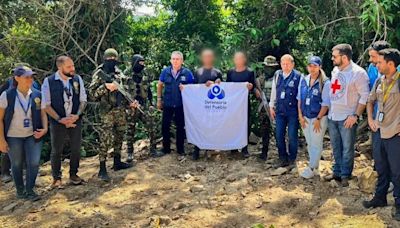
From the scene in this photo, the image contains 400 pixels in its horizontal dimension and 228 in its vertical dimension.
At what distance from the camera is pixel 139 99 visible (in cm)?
744

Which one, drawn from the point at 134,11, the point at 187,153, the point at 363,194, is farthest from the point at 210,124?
the point at 134,11

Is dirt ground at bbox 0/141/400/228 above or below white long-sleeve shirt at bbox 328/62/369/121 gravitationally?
below

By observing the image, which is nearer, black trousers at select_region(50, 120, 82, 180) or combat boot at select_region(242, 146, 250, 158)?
black trousers at select_region(50, 120, 82, 180)

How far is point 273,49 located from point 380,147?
4.51 metres

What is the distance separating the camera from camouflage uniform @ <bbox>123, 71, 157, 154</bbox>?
7170mm

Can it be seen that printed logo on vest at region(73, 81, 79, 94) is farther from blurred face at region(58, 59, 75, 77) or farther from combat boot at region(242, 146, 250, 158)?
combat boot at region(242, 146, 250, 158)

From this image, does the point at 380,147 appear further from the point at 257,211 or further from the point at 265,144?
the point at 265,144

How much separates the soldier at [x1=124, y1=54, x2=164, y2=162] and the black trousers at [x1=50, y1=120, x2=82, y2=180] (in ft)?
2.84

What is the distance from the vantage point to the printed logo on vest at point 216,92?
7414mm

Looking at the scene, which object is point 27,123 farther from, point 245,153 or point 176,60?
point 245,153

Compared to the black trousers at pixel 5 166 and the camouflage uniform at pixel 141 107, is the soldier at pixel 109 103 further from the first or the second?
the black trousers at pixel 5 166

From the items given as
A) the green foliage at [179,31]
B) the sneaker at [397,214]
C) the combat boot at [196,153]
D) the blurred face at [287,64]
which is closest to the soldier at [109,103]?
the combat boot at [196,153]

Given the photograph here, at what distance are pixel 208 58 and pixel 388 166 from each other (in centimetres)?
370

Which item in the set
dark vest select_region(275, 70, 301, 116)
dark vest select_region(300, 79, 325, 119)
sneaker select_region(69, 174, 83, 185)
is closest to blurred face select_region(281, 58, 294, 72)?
dark vest select_region(275, 70, 301, 116)
